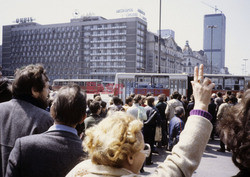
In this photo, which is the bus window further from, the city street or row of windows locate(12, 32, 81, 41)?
row of windows locate(12, 32, 81, 41)

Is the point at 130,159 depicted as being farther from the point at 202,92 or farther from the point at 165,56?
the point at 165,56

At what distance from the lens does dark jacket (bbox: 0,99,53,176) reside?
248cm

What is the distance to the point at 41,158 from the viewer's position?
2033 millimetres

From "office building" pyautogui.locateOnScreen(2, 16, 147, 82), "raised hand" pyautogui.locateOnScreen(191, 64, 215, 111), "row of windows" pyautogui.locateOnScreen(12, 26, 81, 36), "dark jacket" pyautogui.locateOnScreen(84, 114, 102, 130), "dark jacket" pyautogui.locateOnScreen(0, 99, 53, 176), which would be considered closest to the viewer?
"raised hand" pyautogui.locateOnScreen(191, 64, 215, 111)

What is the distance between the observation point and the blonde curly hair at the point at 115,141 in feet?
4.57

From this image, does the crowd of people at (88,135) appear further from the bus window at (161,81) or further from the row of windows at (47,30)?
the row of windows at (47,30)

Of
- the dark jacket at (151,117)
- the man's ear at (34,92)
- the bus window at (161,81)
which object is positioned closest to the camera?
the man's ear at (34,92)

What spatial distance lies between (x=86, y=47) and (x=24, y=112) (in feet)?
296

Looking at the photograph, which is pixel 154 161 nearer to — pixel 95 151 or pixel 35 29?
pixel 95 151

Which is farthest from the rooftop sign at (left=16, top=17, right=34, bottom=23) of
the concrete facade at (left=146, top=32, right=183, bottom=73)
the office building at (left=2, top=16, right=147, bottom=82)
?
the concrete facade at (left=146, top=32, right=183, bottom=73)

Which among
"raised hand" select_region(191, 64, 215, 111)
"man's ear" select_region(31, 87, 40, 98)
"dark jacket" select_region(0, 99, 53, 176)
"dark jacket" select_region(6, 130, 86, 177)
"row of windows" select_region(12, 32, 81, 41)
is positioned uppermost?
"row of windows" select_region(12, 32, 81, 41)

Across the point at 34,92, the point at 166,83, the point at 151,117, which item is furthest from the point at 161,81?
the point at 34,92

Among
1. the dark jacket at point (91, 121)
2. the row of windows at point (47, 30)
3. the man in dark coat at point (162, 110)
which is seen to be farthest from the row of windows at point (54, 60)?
the dark jacket at point (91, 121)

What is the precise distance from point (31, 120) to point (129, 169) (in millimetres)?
1420
